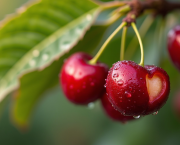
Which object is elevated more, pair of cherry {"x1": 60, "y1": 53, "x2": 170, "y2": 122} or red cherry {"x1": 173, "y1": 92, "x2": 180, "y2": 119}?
pair of cherry {"x1": 60, "y1": 53, "x2": 170, "y2": 122}

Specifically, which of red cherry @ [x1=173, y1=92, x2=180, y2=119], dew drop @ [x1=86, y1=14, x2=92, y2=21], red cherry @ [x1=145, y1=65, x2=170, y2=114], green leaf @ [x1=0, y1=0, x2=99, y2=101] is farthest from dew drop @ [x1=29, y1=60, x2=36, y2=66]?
red cherry @ [x1=173, y1=92, x2=180, y2=119]

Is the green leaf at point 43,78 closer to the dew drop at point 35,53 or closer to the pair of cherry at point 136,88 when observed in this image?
the dew drop at point 35,53

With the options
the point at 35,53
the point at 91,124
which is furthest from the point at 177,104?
the point at 91,124

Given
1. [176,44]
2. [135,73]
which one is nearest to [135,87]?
[135,73]

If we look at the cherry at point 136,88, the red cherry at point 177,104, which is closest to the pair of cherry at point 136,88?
the cherry at point 136,88

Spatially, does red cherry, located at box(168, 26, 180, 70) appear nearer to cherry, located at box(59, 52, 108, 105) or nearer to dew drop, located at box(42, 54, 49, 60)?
cherry, located at box(59, 52, 108, 105)
